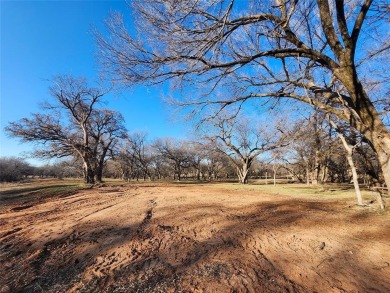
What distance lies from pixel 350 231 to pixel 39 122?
76.3 ft

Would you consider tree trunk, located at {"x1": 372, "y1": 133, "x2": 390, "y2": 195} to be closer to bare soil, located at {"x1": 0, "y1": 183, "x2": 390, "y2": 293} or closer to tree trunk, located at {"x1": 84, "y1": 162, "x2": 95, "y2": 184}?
bare soil, located at {"x1": 0, "y1": 183, "x2": 390, "y2": 293}

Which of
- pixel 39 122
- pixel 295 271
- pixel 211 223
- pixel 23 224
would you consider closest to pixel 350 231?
pixel 295 271

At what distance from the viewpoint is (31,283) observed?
3283 mm

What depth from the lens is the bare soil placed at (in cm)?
322

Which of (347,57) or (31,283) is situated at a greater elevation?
(347,57)

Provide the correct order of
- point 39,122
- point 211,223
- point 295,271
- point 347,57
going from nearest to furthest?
point 295,271 < point 347,57 < point 211,223 < point 39,122

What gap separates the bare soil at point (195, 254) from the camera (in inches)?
127

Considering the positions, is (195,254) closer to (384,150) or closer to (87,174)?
(384,150)

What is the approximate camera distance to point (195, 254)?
4.03 meters

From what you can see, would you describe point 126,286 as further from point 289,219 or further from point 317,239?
point 289,219

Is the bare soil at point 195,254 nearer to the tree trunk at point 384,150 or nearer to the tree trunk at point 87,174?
the tree trunk at point 384,150

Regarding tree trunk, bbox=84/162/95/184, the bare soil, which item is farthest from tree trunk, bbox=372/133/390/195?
tree trunk, bbox=84/162/95/184

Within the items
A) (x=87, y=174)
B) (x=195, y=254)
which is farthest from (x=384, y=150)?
(x=87, y=174)

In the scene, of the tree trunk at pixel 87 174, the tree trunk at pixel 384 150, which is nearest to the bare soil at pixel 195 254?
the tree trunk at pixel 384 150
